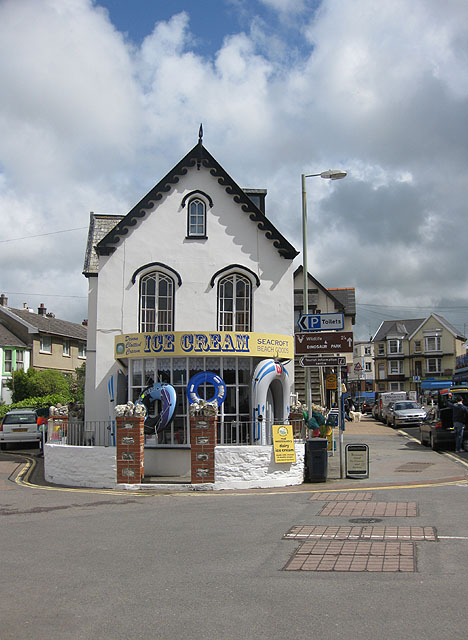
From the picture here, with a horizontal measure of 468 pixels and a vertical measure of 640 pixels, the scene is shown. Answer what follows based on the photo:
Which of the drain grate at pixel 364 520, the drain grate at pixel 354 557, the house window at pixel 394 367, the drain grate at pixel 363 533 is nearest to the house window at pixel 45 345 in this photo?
the drain grate at pixel 364 520

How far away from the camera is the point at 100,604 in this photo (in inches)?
259

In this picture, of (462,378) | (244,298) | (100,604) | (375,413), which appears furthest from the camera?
(375,413)

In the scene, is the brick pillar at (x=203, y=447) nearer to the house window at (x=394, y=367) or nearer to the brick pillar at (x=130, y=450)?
the brick pillar at (x=130, y=450)

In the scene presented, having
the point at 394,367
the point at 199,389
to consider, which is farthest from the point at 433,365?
the point at 199,389

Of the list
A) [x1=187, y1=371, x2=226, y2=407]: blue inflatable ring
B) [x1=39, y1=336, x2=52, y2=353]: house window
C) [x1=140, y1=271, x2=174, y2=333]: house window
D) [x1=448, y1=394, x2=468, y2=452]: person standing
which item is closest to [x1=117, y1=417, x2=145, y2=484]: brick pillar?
[x1=187, y1=371, x2=226, y2=407]: blue inflatable ring

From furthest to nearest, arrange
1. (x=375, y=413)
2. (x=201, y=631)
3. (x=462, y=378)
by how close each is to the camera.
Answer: (x=375, y=413) < (x=462, y=378) < (x=201, y=631)

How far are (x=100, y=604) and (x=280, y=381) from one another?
13739mm

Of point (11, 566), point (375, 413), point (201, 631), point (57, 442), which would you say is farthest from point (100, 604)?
point (375, 413)

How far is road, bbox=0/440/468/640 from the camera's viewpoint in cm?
579

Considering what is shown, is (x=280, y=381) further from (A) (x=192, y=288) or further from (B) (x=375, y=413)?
(B) (x=375, y=413)

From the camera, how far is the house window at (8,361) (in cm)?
4928

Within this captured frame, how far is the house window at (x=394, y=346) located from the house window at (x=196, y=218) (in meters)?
76.3

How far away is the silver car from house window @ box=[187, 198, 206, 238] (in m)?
21.4

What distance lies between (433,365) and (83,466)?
262 feet
